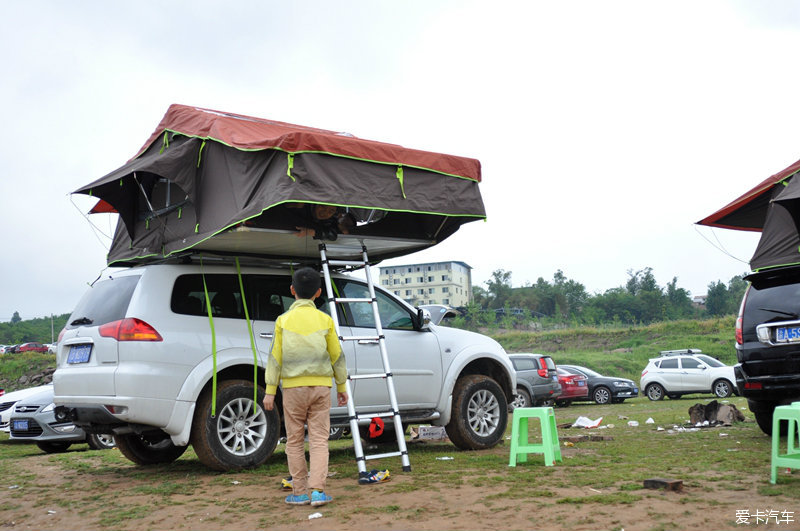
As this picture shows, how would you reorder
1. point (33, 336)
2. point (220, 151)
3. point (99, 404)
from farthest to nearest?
point (33, 336), point (220, 151), point (99, 404)

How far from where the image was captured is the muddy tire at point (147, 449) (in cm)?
810

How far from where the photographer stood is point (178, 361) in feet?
22.7

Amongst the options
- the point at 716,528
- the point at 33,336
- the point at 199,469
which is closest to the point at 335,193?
the point at 199,469

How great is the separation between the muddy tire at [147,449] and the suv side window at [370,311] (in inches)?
93.7

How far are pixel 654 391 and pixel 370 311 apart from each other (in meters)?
18.6

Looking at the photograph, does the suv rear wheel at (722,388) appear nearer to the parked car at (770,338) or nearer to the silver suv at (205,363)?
the parked car at (770,338)

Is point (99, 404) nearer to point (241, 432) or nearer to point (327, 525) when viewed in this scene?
point (241, 432)

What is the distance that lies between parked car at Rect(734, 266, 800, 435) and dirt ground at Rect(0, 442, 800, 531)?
6.31 feet

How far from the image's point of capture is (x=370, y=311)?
8516 mm

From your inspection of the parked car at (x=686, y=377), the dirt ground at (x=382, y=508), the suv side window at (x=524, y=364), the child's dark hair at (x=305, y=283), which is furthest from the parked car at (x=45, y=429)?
the parked car at (x=686, y=377)

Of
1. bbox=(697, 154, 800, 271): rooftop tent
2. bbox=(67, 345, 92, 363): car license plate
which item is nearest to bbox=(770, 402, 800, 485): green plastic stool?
bbox=(697, 154, 800, 271): rooftop tent

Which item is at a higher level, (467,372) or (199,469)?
(467,372)

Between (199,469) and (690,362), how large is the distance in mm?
20131

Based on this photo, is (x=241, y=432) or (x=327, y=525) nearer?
(x=327, y=525)
